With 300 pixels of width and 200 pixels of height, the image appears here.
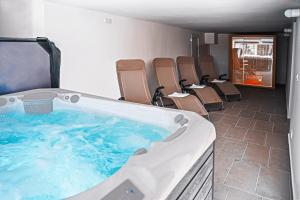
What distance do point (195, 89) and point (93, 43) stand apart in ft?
7.53

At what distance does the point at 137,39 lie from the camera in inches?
183

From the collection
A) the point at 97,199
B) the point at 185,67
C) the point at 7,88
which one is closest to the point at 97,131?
the point at 7,88

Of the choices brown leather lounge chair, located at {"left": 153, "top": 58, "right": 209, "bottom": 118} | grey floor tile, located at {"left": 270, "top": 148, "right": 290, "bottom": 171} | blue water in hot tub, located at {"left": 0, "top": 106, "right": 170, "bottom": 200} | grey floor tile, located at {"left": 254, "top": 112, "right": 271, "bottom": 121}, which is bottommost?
grey floor tile, located at {"left": 270, "top": 148, "right": 290, "bottom": 171}

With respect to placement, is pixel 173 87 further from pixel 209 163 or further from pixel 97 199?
pixel 97 199

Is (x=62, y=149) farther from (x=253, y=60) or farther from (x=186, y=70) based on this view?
(x=253, y=60)

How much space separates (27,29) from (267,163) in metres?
3.09

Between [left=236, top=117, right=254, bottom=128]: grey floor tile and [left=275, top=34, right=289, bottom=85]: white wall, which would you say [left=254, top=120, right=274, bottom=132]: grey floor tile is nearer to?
[left=236, top=117, right=254, bottom=128]: grey floor tile

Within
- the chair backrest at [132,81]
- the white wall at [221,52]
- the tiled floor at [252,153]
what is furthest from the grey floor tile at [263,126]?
the white wall at [221,52]

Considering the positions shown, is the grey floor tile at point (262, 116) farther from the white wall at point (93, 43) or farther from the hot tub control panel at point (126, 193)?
the hot tub control panel at point (126, 193)

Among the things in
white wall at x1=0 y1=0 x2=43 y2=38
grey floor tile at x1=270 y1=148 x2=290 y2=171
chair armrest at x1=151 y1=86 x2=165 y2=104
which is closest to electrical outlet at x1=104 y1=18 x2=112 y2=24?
white wall at x1=0 y1=0 x2=43 y2=38

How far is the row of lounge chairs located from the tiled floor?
0.41 meters

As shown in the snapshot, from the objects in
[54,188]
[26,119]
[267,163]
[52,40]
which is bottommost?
[267,163]

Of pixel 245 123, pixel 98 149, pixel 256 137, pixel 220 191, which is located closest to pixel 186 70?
pixel 245 123

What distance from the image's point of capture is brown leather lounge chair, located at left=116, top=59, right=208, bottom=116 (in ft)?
13.0
